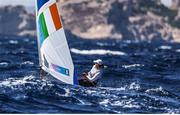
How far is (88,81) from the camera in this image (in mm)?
26906

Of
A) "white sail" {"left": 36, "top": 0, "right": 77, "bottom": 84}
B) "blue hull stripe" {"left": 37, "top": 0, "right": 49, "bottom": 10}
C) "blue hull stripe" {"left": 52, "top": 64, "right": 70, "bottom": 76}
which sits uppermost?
"blue hull stripe" {"left": 37, "top": 0, "right": 49, "bottom": 10}

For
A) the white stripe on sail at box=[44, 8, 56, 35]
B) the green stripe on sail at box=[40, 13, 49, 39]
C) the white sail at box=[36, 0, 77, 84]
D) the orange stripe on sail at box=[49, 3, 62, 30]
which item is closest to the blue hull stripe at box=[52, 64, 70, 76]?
the white sail at box=[36, 0, 77, 84]

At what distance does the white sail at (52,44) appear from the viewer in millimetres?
25219

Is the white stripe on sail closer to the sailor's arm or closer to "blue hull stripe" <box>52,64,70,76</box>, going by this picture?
"blue hull stripe" <box>52,64,70,76</box>

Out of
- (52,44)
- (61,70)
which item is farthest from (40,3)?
(61,70)

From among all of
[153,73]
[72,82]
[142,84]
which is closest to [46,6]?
[72,82]

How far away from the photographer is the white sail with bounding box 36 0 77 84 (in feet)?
82.7

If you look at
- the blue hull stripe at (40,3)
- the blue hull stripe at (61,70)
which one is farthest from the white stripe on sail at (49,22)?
the blue hull stripe at (61,70)

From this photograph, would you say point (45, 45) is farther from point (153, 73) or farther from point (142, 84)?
point (153, 73)

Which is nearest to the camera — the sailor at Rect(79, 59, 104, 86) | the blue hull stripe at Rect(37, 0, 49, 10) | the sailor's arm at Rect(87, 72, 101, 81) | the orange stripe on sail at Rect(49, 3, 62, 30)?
the blue hull stripe at Rect(37, 0, 49, 10)

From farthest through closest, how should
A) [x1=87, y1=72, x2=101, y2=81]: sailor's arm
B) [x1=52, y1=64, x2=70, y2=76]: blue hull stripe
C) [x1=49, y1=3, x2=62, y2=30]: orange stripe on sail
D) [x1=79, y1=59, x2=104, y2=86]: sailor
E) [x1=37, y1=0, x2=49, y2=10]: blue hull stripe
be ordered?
[x1=87, y1=72, x2=101, y2=81]: sailor's arm → [x1=79, y1=59, x2=104, y2=86]: sailor → [x1=49, y1=3, x2=62, y2=30]: orange stripe on sail → [x1=52, y1=64, x2=70, y2=76]: blue hull stripe → [x1=37, y1=0, x2=49, y2=10]: blue hull stripe

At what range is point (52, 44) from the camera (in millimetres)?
25438

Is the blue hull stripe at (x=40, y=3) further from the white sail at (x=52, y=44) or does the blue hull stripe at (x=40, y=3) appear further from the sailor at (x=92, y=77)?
the sailor at (x=92, y=77)

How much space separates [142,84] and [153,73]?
8.28 m
